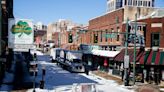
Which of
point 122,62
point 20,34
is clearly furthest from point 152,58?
point 20,34

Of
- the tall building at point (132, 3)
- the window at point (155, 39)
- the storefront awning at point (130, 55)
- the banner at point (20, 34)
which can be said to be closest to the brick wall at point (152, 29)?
the window at point (155, 39)

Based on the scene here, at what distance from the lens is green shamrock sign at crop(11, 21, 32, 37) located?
Result: 1485 inches

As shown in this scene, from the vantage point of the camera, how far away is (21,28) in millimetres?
37719

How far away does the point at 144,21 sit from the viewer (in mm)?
43594

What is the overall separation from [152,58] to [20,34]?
49.5 feet

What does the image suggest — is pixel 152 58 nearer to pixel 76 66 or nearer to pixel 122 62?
pixel 122 62

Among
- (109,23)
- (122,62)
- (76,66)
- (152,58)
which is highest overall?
(109,23)

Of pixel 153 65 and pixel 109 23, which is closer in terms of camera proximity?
pixel 153 65

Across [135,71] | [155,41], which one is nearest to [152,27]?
[155,41]

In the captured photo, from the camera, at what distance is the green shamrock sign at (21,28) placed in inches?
1485

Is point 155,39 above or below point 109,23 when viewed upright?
below

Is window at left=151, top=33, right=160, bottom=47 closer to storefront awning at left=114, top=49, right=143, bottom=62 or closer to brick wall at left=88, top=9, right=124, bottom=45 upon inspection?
storefront awning at left=114, top=49, right=143, bottom=62

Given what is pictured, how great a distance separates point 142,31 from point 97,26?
22.2 meters

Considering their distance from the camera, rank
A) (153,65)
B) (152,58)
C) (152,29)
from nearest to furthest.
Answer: (152,58), (153,65), (152,29)
